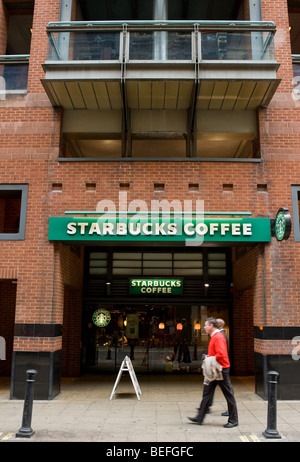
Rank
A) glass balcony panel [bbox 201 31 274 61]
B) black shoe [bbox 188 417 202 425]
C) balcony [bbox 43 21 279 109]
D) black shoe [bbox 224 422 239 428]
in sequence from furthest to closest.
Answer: glass balcony panel [bbox 201 31 274 61] → balcony [bbox 43 21 279 109] → black shoe [bbox 188 417 202 425] → black shoe [bbox 224 422 239 428]

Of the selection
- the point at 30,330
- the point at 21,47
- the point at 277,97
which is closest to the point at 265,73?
the point at 277,97

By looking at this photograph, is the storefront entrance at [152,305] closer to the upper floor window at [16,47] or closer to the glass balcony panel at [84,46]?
the upper floor window at [16,47]

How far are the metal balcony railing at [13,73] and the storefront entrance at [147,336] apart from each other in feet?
23.1

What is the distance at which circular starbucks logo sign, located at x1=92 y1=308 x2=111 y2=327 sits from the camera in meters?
13.3

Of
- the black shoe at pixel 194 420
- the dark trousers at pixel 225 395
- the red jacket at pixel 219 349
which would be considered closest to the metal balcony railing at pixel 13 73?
the red jacket at pixel 219 349

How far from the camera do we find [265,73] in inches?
373

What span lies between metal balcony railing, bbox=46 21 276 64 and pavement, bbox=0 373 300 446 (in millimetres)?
7861

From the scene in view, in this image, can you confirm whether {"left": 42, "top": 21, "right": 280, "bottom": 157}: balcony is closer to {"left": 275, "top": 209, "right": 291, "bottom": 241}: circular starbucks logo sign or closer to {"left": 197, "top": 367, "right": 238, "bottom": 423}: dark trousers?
{"left": 275, "top": 209, "right": 291, "bottom": 241}: circular starbucks logo sign

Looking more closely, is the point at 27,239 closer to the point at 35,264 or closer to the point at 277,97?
the point at 35,264

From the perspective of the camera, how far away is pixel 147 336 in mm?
13133

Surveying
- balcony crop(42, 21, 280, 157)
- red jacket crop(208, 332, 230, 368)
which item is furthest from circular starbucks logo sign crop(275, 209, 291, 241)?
red jacket crop(208, 332, 230, 368)

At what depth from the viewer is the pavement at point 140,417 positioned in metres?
6.39

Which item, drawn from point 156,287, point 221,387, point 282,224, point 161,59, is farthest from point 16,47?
point 221,387

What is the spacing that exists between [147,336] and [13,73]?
348 inches
